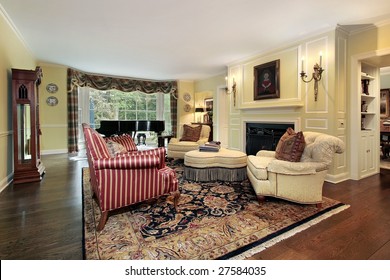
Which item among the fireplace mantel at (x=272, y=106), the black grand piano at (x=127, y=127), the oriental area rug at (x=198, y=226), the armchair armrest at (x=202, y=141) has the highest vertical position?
the fireplace mantel at (x=272, y=106)

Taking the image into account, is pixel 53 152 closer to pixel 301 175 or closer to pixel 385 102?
pixel 301 175

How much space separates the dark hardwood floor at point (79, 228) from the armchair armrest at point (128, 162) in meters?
0.62

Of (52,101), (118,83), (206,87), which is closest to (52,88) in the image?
(52,101)

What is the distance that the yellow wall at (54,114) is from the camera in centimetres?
586

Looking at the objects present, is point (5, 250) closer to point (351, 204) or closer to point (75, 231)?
→ point (75, 231)

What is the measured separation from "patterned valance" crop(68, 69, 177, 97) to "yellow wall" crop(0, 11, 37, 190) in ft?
7.66

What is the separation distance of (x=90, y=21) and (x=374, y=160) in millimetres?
5290

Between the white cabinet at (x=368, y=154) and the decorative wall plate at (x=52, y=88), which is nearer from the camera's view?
the white cabinet at (x=368, y=154)

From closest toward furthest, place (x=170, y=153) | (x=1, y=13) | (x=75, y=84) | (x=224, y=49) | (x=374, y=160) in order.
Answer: (x=1, y=13) → (x=374, y=160) → (x=224, y=49) → (x=170, y=153) → (x=75, y=84)

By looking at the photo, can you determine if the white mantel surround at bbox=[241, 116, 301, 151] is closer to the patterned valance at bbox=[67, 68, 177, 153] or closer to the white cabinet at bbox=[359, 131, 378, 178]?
the white cabinet at bbox=[359, 131, 378, 178]

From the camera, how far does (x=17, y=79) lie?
3385 mm

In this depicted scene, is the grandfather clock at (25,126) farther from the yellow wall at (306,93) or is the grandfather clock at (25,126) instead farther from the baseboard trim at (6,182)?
the yellow wall at (306,93)

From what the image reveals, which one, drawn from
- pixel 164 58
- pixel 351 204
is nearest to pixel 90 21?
pixel 164 58

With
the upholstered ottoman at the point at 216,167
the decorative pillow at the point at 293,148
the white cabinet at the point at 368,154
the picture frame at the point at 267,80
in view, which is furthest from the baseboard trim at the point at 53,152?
the white cabinet at the point at 368,154
